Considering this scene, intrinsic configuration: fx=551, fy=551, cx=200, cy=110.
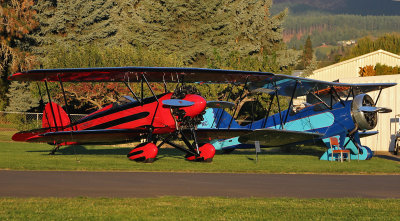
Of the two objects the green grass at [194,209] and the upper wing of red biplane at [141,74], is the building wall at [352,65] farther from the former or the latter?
the green grass at [194,209]

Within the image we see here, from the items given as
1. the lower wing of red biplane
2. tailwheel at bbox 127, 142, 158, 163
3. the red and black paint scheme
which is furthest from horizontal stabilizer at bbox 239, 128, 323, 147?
tailwheel at bbox 127, 142, 158, 163

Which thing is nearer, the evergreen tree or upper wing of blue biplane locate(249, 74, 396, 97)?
upper wing of blue biplane locate(249, 74, 396, 97)

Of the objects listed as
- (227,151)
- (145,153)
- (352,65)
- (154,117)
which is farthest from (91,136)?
(352,65)

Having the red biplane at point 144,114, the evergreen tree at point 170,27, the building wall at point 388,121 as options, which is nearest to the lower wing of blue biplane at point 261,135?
the red biplane at point 144,114

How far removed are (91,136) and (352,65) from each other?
50.1 m

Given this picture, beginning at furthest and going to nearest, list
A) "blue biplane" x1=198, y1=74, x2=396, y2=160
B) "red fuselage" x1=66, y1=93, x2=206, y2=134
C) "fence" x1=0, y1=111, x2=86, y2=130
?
1. "fence" x1=0, y1=111, x2=86, y2=130
2. "blue biplane" x1=198, y1=74, x2=396, y2=160
3. "red fuselage" x1=66, y1=93, x2=206, y2=134

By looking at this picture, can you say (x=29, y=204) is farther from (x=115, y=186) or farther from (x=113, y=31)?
(x=113, y=31)

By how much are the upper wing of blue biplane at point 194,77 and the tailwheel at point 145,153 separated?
254 cm

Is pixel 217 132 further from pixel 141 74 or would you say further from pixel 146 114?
pixel 141 74

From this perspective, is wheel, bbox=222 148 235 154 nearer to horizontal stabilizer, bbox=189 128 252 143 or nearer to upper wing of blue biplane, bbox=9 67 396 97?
upper wing of blue biplane, bbox=9 67 396 97

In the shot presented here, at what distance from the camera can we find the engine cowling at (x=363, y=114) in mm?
21172

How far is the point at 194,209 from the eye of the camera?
29.7 feet

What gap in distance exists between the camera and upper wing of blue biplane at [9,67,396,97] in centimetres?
1830

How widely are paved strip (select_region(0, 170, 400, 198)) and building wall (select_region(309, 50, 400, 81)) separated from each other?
1922 inches
